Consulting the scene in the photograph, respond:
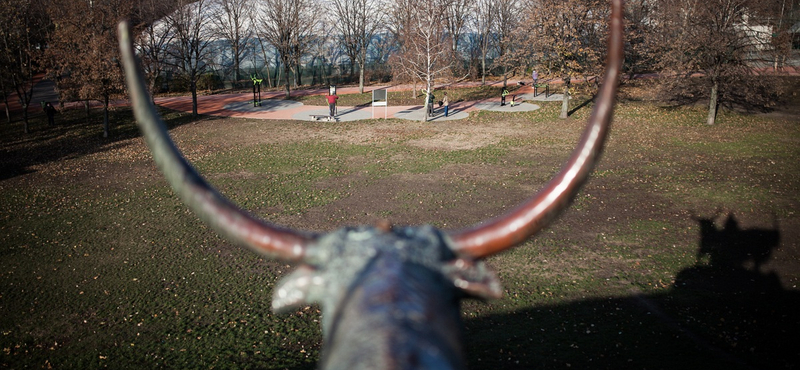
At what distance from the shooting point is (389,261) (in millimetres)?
1734

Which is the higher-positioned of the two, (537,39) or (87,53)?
(537,39)

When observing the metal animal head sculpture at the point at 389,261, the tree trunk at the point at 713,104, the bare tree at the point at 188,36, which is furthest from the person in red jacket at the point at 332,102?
the metal animal head sculpture at the point at 389,261

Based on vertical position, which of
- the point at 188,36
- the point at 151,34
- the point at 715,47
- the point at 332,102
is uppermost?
the point at 188,36

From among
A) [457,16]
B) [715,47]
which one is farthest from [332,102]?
[715,47]

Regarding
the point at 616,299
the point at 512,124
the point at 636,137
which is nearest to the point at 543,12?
the point at 512,124

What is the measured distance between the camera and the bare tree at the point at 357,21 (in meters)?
49.9

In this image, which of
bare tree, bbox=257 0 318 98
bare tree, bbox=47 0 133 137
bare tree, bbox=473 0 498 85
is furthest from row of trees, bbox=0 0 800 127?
bare tree, bbox=473 0 498 85

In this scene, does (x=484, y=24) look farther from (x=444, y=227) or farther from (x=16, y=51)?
(x=444, y=227)

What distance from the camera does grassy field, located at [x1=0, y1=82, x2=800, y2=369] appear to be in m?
9.48

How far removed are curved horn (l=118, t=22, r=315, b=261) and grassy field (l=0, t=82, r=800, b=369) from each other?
7661 millimetres

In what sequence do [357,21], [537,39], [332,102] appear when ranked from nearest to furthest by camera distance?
1. [537,39]
2. [332,102]
3. [357,21]

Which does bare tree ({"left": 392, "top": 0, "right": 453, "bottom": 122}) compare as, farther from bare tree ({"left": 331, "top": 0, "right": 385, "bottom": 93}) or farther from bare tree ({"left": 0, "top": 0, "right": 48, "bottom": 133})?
bare tree ({"left": 0, "top": 0, "right": 48, "bottom": 133})

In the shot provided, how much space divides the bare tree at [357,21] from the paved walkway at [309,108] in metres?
11.0

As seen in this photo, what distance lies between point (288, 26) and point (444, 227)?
35287mm
